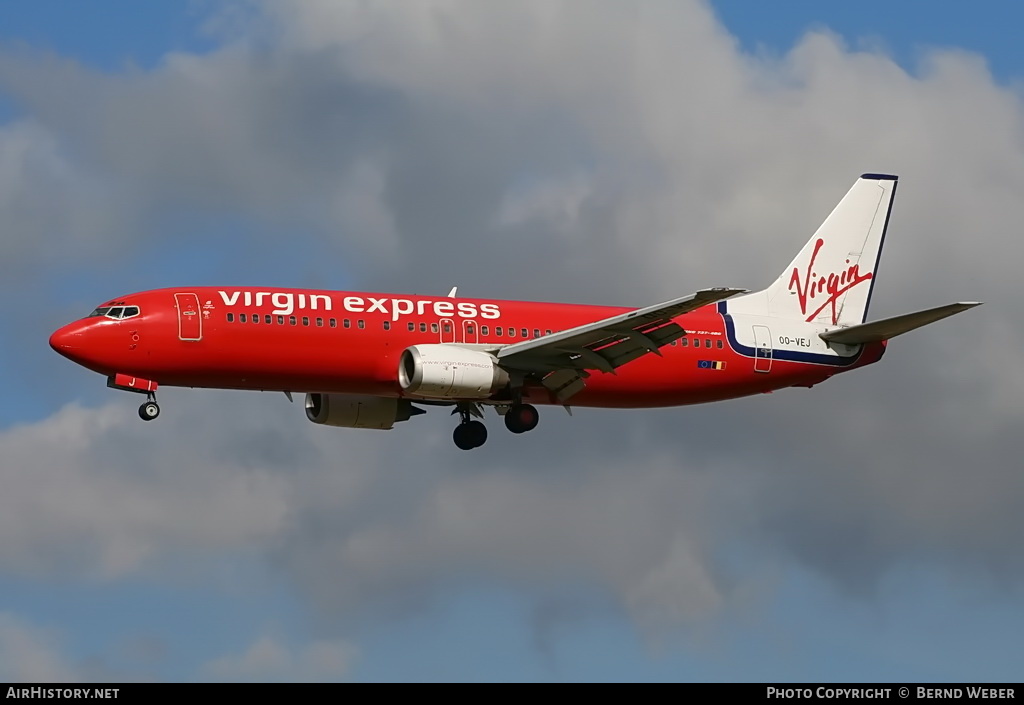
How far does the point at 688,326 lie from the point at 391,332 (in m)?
11.6

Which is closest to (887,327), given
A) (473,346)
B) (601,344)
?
(601,344)

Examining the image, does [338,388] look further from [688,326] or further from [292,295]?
[688,326]

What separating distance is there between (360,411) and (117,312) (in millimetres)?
10487

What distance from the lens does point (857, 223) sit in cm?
7144

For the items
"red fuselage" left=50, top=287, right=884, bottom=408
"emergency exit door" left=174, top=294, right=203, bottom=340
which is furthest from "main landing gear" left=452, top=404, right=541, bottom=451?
"emergency exit door" left=174, top=294, right=203, bottom=340

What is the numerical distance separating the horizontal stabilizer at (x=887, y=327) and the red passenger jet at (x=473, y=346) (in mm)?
73

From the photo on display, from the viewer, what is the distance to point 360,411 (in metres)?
65.8

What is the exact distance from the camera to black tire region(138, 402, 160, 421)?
58.9m

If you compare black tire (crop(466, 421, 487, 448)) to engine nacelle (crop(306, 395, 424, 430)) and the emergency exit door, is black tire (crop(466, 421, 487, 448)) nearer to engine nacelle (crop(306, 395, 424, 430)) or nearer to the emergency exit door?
engine nacelle (crop(306, 395, 424, 430))

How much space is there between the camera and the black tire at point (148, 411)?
193ft
